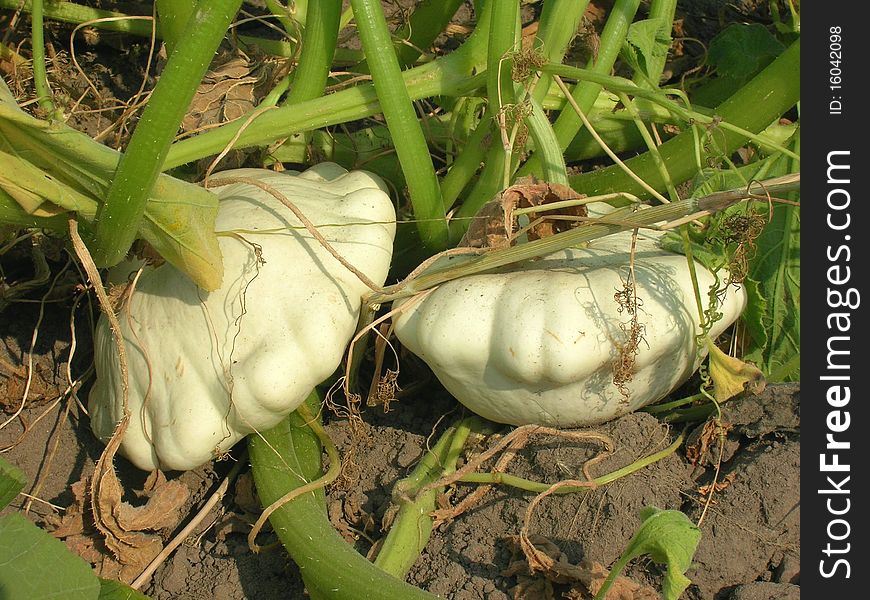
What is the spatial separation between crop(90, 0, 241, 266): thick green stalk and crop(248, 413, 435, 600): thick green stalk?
20.0 inches

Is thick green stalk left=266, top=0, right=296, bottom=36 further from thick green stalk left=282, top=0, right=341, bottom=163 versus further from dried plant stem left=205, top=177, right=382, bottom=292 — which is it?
dried plant stem left=205, top=177, right=382, bottom=292

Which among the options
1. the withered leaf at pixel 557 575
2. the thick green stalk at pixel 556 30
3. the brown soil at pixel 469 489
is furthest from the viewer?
the thick green stalk at pixel 556 30

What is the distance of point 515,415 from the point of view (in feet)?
6.04

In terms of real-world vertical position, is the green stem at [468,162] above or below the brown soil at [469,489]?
above

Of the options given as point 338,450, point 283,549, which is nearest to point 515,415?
point 338,450

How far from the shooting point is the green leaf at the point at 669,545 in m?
1.31

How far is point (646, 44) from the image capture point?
6.12ft

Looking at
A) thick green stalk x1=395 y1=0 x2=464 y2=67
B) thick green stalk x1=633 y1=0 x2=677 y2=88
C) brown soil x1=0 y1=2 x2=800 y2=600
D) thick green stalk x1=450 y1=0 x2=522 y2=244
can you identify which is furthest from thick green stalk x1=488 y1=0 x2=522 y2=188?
brown soil x1=0 y1=2 x2=800 y2=600

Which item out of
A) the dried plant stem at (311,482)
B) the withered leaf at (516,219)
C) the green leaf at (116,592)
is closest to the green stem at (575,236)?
the withered leaf at (516,219)

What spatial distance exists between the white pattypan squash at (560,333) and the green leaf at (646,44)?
344 millimetres

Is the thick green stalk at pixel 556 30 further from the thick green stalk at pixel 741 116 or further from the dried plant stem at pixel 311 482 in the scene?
the dried plant stem at pixel 311 482

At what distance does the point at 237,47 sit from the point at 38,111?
45cm

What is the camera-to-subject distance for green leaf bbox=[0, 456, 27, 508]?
4.34 feet

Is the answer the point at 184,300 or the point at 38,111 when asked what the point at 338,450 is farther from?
the point at 38,111
